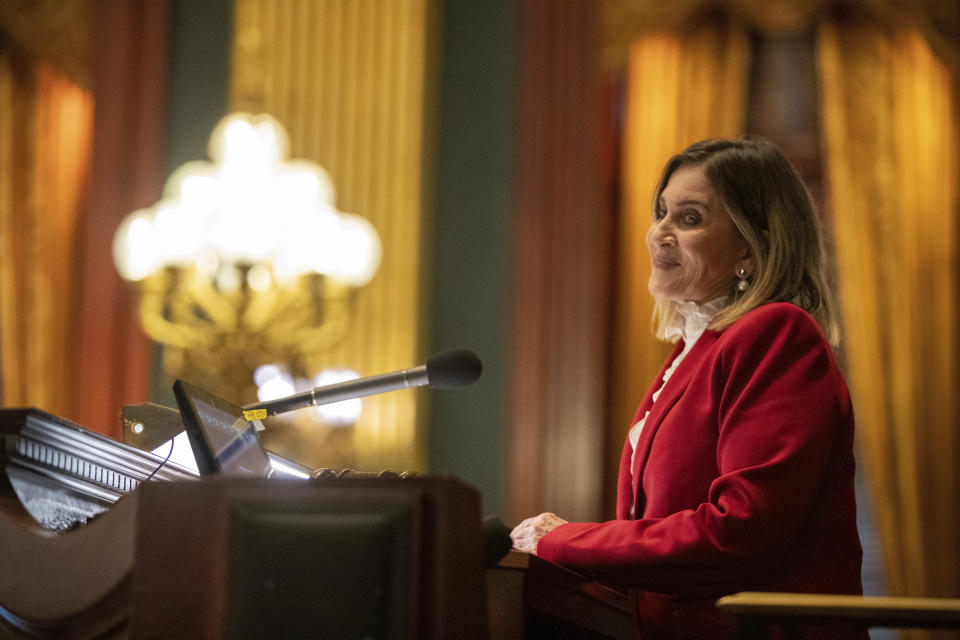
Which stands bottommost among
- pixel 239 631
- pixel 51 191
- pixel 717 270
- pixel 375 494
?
pixel 239 631

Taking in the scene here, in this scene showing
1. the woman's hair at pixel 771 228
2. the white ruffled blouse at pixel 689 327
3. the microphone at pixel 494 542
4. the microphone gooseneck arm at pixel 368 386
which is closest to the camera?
the microphone at pixel 494 542

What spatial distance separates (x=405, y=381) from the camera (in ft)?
5.93

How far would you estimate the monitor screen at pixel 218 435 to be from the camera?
1655 mm

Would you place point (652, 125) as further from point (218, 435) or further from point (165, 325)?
point (218, 435)

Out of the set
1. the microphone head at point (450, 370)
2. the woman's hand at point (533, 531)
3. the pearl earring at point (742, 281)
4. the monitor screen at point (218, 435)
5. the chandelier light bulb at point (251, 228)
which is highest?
the chandelier light bulb at point (251, 228)

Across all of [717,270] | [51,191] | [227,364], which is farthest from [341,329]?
[717,270]

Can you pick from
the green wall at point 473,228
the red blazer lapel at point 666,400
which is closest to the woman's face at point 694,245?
the red blazer lapel at point 666,400

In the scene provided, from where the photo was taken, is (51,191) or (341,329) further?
(51,191)

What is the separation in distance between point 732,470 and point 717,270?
0.43m

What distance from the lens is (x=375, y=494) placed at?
1.39 m

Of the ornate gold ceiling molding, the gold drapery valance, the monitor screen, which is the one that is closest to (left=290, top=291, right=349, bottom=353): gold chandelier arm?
the gold drapery valance

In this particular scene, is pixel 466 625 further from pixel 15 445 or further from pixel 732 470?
pixel 15 445

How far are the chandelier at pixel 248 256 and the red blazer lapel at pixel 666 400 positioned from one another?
294 centimetres

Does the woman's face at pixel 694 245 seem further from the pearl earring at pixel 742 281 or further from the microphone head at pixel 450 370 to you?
the microphone head at pixel 450 370
